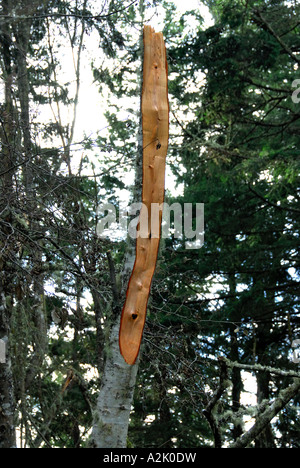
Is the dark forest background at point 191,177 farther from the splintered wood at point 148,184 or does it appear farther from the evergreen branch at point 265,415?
the evergreen branch at point 265,415

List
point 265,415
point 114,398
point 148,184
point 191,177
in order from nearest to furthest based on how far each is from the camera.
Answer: point 265,415
point 114,398
point 148,184
point 191,177

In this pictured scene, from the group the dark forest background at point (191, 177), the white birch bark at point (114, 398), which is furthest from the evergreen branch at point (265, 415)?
the dark forest background at point (191, 177)

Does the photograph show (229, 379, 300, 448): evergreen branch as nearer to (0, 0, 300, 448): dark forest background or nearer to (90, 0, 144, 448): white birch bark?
(90, 0, 144, 448): white birch bark

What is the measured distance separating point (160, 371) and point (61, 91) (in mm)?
5599

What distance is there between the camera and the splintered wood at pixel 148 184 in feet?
13.6

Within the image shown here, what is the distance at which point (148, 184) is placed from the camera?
4383 millimetres

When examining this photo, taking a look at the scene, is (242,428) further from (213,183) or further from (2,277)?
(213,183)

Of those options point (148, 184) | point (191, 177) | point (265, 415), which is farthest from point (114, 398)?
point (191, 177)

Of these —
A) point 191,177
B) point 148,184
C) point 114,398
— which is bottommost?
point 114,398

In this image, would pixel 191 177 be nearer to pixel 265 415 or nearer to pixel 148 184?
pixel 148 184

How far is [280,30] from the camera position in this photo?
10.1 metres

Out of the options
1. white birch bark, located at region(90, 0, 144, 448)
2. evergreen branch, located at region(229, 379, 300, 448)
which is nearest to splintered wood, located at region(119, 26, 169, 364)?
white birch bark, located at region(90, 0, 144, 448)

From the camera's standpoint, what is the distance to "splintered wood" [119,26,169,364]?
4.14 m
